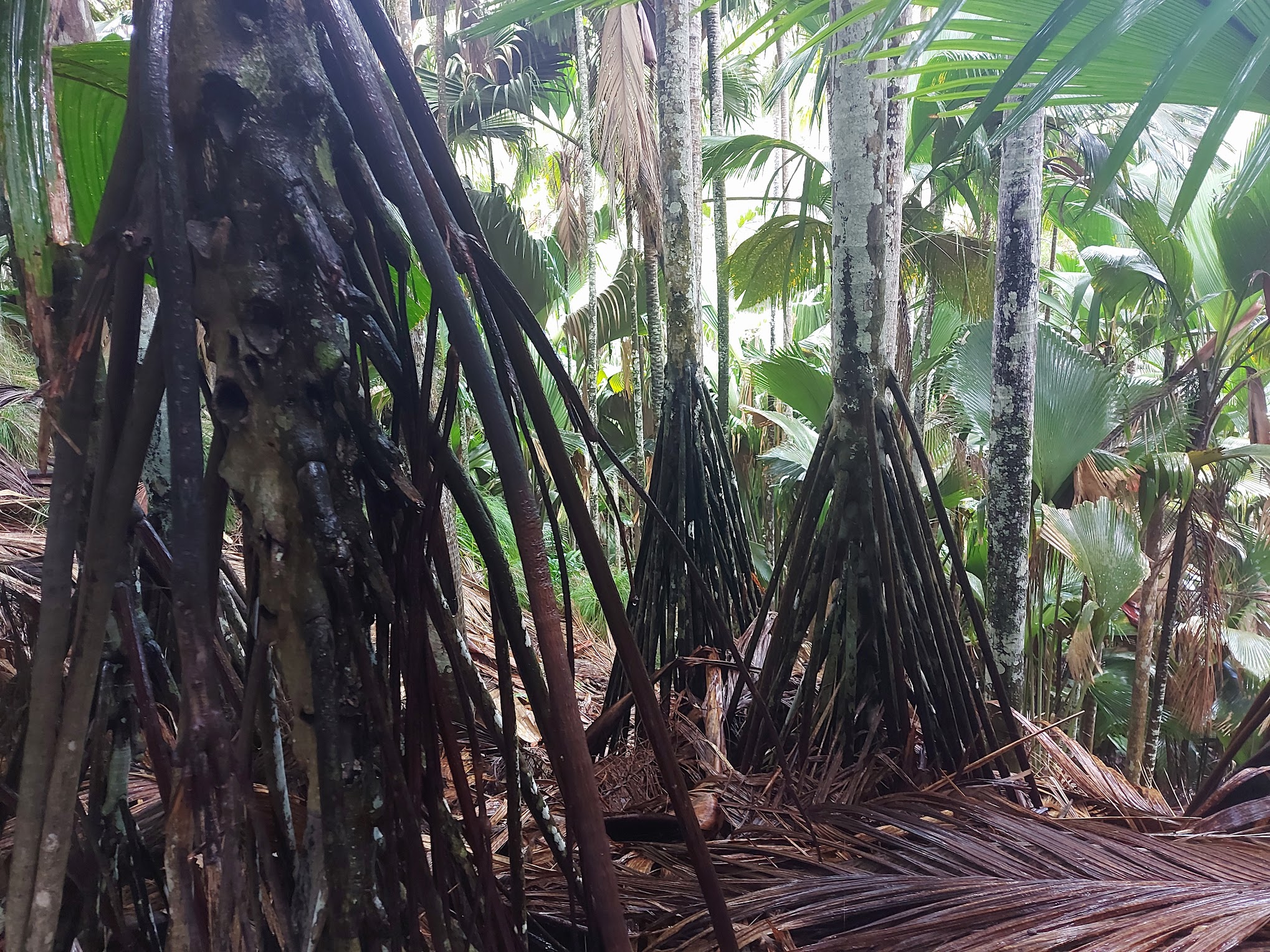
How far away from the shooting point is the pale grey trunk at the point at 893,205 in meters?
1.46

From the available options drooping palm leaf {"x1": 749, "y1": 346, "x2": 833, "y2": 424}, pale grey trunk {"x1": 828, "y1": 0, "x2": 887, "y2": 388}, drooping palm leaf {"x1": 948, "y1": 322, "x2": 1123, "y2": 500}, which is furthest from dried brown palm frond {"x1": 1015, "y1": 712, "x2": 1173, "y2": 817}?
drooping palm leaf {"x1": 749, "y1": 346, "x2": 833, "y2": 424}

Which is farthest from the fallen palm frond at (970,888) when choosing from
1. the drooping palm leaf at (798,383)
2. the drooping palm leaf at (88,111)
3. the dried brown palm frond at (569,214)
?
the dried brown palm frond at (569,214)

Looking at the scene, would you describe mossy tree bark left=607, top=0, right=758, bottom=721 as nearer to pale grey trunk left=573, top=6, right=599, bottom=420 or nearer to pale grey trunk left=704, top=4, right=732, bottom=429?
pale grey trunk left=704, top=4, right=732, bottom=429

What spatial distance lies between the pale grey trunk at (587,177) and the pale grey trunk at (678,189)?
1.43 m

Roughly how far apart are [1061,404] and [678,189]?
4.25 ft

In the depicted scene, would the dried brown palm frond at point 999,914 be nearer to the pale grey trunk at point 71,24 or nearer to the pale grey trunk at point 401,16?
the pale grey trunk at point 71,24

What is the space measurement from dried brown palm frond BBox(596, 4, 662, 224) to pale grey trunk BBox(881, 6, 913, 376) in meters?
0.89

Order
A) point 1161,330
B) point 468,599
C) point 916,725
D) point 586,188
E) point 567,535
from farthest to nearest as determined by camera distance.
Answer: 1. point 567,535
2. point 586,188
3. point 1161,330
4. point 468,599
5. point 916,725

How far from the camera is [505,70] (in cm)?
555

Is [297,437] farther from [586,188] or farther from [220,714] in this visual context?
[586,188]

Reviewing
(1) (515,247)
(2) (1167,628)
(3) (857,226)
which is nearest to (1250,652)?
(2) (1167,628)

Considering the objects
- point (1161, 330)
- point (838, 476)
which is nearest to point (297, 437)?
point (838, 476)

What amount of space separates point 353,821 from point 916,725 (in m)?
1.33

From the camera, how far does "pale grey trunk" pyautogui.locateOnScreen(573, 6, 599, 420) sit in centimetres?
383
